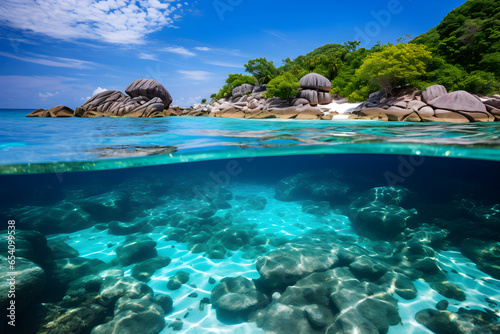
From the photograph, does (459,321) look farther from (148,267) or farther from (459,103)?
(459,103)

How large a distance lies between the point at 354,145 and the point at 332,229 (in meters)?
3.96

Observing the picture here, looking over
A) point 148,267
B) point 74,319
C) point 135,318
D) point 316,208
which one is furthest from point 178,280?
Answer: point 316,208

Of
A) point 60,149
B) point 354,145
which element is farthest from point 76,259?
point 354,145

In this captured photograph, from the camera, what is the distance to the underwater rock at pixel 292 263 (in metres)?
5.93

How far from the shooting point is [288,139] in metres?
10.0

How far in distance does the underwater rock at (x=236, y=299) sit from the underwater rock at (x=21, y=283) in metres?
3.96

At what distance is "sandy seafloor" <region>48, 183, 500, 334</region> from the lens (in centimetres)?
519

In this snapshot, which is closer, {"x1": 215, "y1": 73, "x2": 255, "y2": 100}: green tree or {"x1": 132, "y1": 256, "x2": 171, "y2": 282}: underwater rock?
{"x1": 132, "y1": 256, "x2": 171, "y2": 282}: underwater rock

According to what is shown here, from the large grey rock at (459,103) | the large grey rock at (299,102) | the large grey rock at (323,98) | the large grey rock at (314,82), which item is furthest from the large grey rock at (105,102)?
the large grey rock at (459,103)

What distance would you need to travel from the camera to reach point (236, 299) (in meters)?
5.46

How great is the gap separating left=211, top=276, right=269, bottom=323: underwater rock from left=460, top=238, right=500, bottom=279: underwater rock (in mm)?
6677

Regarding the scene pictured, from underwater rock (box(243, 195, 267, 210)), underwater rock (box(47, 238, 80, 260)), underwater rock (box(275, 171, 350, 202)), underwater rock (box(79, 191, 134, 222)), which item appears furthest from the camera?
underwater rock (box(275, 171, 350, 202))

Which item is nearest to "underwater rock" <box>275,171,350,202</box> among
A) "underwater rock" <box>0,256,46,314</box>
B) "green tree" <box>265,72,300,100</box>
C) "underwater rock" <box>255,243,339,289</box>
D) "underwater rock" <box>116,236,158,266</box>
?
"underwater rock" <box>255,243,339,289</box>

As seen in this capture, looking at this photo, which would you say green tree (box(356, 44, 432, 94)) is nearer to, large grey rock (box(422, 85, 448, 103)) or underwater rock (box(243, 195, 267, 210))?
large grey rock (box(422, 85, 448, 103))
